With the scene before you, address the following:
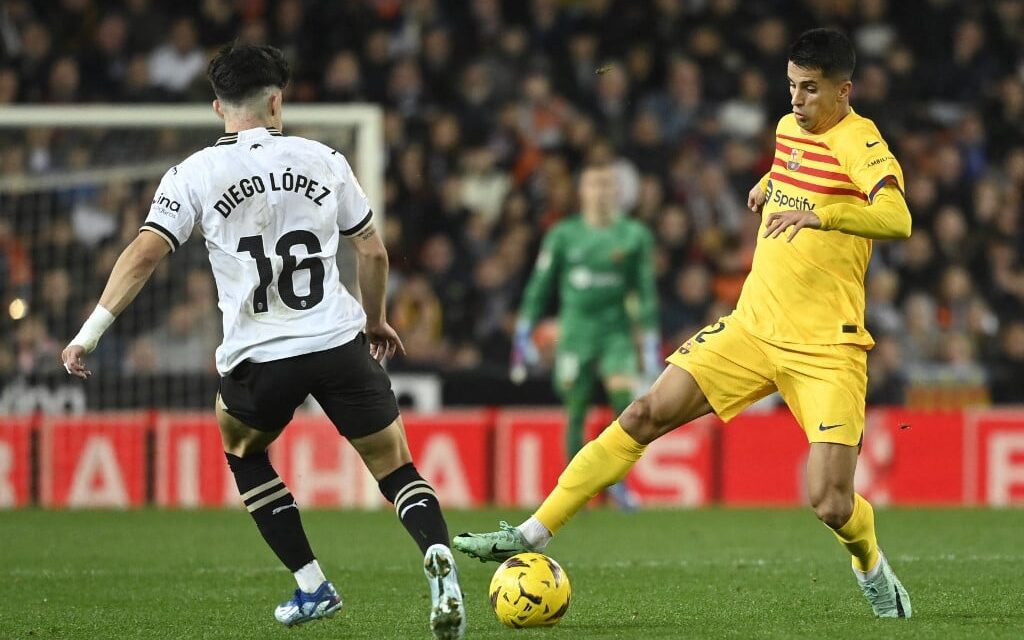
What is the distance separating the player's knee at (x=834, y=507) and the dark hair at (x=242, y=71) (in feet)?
7.67

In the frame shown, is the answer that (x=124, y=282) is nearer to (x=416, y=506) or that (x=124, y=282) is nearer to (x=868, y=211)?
(x=416, y=506)

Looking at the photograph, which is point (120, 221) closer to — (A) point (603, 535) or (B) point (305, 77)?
(B) point (305, 77)

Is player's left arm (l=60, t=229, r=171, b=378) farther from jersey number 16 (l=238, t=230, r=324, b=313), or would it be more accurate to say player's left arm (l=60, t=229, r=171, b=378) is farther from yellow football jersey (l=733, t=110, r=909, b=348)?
yellow football jersey (l=733, t=110, r=909, b=348)

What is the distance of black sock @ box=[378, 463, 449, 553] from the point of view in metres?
5.44

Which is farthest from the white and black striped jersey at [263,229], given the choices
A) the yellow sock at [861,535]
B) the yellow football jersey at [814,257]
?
the yellow sock at [861,535]

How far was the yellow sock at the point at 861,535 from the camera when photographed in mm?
5848

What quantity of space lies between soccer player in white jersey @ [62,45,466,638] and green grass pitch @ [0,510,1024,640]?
0.70 m

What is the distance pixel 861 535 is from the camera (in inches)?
232

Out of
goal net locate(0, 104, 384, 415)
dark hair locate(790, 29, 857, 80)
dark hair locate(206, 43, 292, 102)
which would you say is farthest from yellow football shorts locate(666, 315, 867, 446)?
goal net locate(0, 104, 384, 415)

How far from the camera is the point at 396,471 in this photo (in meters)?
5.63

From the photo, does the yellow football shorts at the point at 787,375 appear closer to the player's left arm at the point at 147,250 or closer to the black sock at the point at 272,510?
the black sock at the point at 272,510

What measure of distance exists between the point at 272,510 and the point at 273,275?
0.85m

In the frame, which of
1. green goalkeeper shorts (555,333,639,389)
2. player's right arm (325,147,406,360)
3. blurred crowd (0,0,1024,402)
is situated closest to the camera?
player's right arm (325,147,406,360)

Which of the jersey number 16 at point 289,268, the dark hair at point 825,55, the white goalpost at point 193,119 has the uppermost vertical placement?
the white goalpost at point 193,119
